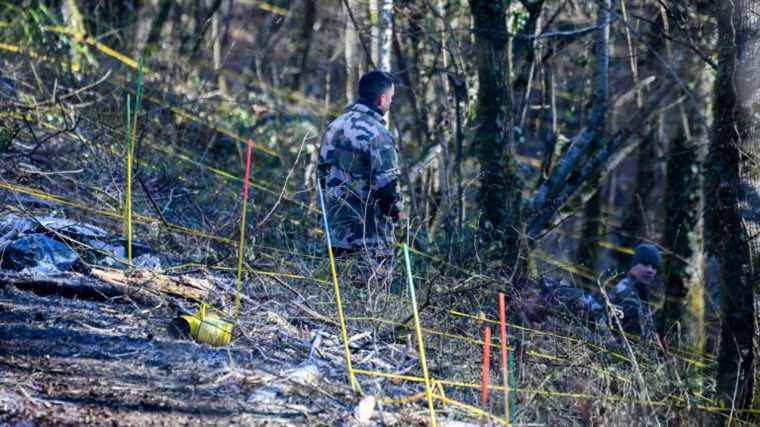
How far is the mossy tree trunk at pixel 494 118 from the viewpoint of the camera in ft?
27.1

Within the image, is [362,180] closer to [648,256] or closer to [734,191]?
[734,191]

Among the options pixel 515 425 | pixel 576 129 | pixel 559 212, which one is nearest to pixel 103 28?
pixel 576 129

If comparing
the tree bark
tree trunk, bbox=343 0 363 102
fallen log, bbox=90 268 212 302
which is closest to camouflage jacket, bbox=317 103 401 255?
fallen log, bbox=90 268 212 302

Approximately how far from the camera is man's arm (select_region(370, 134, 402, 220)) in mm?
6906

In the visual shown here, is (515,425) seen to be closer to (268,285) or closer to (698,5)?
(268,285)

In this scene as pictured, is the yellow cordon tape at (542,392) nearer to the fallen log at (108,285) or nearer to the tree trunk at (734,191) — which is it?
the tree trunk at (734,191)

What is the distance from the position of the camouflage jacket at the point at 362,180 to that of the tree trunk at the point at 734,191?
2.12 metres

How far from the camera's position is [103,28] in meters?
13.4

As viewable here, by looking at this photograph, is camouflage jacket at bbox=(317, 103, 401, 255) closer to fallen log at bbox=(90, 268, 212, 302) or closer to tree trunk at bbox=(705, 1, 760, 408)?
fallen log at bbox=(90, 268, 212, 302)

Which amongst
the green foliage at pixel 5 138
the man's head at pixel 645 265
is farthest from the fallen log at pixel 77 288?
the man's head at pixel 645 265

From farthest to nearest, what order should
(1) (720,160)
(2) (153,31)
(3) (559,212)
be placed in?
(2) (153,31) → (3) (559,212) → (1) (720,160)

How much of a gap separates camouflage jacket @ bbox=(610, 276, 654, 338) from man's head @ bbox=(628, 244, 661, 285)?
0.17 feet

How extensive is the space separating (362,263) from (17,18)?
6.95 metres

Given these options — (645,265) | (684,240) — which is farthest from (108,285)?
(684,240)
